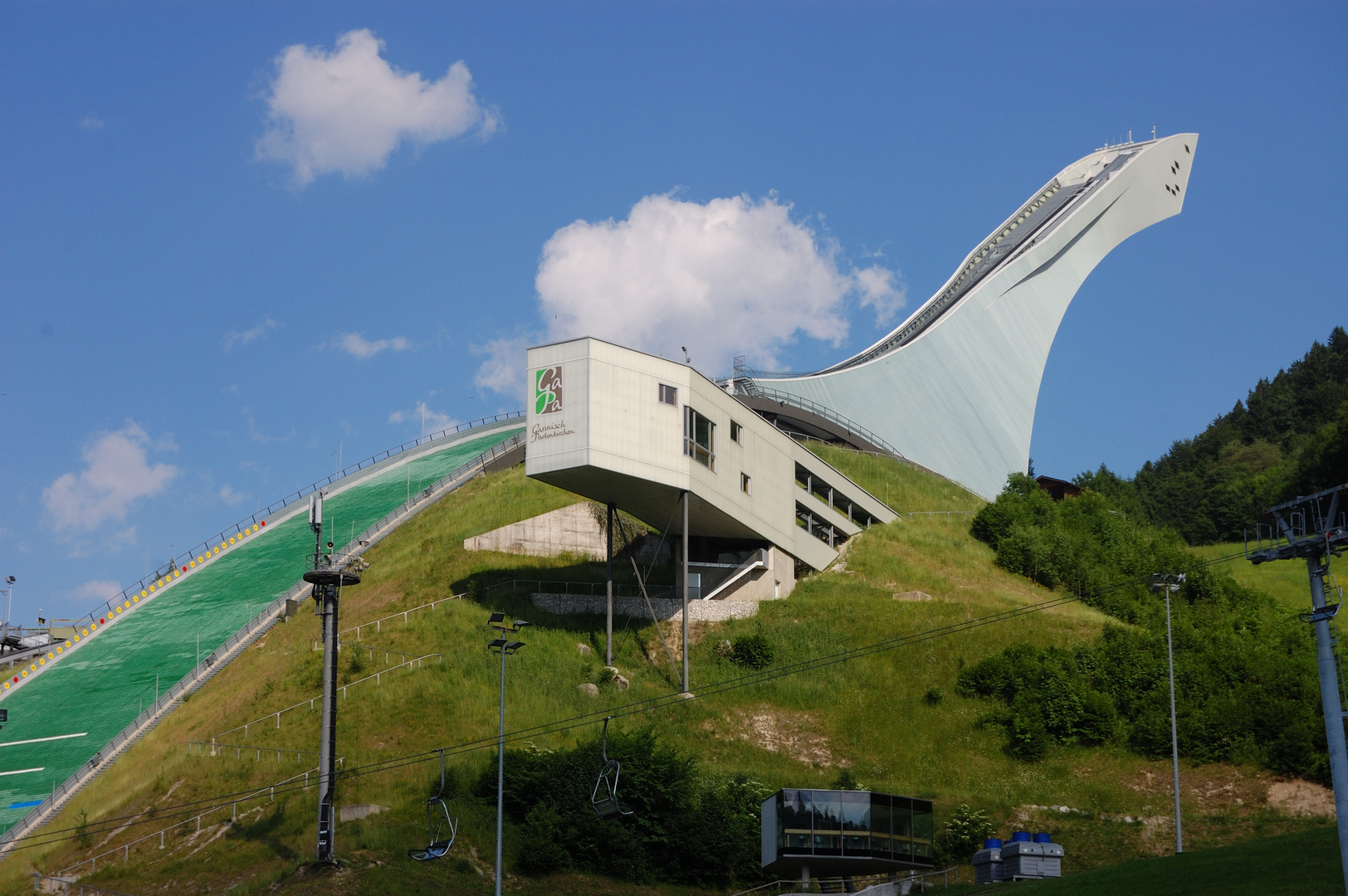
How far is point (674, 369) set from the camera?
4334 centimetres

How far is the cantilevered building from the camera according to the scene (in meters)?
72.7

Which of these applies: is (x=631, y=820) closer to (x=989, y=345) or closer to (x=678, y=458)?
(x=678, y=458)

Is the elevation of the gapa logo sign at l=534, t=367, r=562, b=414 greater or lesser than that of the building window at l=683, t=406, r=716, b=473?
greater

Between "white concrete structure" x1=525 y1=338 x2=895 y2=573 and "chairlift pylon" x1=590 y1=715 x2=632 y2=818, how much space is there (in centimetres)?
1059

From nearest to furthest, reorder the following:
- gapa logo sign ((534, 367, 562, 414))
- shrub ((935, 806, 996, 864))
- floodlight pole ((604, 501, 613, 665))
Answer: shrub ((935, 806, 996, 864)), gapa logo sign ((534, 367, 562, 414)), floodlight pole ((604, 501, 613, 665))

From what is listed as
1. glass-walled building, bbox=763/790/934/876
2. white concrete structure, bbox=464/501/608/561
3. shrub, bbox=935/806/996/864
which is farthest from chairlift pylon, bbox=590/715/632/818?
white concrete structure, bbox=464/501/608/561

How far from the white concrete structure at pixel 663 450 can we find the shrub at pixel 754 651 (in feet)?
14.0

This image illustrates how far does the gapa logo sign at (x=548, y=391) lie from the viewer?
41.2 m

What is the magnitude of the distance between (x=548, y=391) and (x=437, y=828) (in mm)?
14571

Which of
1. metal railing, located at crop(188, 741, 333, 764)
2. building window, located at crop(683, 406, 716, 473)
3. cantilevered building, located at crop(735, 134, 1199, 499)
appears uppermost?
cantilevered building, located at crop(735, 134, 1199, 499)

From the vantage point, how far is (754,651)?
43.1 metres

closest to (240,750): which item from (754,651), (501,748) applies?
(501,748)

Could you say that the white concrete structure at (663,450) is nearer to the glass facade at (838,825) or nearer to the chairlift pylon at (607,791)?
the chairlift pylon at (607,791)

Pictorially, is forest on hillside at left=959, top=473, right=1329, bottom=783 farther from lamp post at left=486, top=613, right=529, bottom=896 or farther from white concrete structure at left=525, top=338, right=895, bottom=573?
lamp post at left=486, top=613, right=529, bottom=896
